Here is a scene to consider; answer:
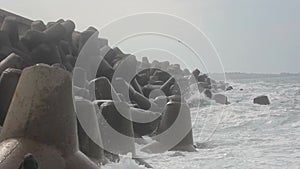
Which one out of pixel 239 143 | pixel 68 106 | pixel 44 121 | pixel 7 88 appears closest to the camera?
pixel 44 121

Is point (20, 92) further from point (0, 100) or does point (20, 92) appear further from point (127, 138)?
point (127, 138)

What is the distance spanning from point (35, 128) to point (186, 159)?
3900mm

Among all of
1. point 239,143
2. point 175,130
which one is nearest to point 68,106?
point 175,130

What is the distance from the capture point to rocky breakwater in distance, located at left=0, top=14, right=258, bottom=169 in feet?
11.5

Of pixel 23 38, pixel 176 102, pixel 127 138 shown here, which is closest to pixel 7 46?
pixel 23 38

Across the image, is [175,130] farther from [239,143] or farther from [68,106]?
[68,106]

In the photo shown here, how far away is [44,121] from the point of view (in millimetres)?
3498

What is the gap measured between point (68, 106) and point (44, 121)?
0.22 meters

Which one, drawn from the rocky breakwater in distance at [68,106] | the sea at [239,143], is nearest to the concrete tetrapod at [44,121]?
the rocky breakwater in distance at [68,106]

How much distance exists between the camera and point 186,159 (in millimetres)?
7082

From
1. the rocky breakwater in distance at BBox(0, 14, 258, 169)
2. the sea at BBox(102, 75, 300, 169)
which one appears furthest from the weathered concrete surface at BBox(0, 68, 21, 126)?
the sea at BBox(102, 75, 300, 169)

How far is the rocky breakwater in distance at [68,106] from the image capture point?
3.50m

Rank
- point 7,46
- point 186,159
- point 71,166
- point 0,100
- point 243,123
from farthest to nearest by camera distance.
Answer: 1. point 243,123
2. point 7,46
3. point 186,159
4. point 0,100
5. point 71,166

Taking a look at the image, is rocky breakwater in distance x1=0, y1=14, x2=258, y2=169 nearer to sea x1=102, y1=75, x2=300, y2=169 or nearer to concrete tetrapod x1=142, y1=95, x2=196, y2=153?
concrete tetrapod x1=142, y1=95, x2=196, y2=153
